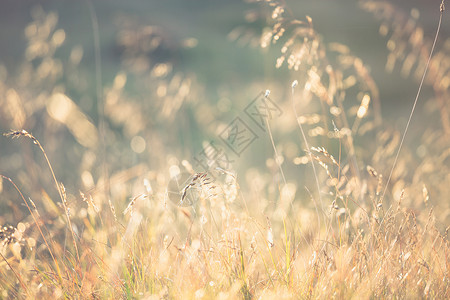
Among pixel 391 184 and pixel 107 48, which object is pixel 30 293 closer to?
pixel 391 184

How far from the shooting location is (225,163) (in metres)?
2.52

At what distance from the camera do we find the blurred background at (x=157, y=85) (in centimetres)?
296

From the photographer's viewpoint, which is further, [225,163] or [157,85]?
[157,85]

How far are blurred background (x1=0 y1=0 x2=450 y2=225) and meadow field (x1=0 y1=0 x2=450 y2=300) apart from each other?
39 mm

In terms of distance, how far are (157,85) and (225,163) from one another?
2.84 m

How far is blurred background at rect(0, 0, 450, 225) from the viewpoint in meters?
2.96

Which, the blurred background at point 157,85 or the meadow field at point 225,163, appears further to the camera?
the blurred background at point 157,85

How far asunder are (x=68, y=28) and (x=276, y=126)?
25.1 ft

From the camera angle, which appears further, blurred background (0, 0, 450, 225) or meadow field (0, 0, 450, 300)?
blurred background (0, 0, 450, 225)

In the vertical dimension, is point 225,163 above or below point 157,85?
above

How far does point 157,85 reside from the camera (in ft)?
16.8

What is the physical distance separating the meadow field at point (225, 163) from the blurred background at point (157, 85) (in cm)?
4

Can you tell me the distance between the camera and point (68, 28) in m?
10.1

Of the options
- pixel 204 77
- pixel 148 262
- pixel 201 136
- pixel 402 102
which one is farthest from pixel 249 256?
pixel 204 77
